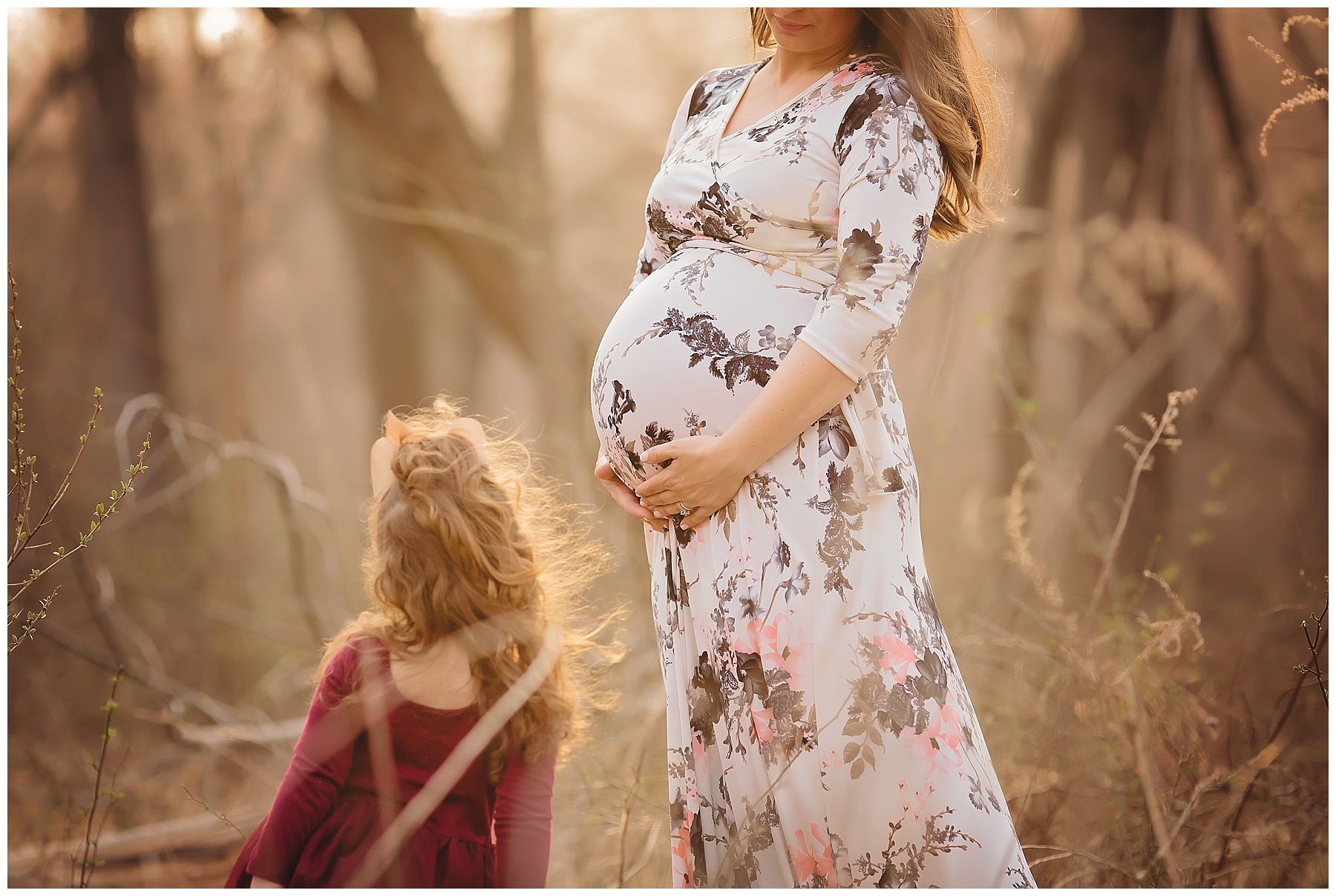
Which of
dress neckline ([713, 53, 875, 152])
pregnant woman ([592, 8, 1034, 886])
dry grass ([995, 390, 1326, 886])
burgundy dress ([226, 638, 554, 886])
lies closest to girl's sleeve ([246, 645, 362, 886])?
burgundy dress ([226, 638, 554, 886])

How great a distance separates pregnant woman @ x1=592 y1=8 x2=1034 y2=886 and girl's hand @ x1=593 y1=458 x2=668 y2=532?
0.06 ft

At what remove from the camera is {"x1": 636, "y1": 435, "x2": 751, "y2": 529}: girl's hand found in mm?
1201

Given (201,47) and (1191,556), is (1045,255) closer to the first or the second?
(1191,556)

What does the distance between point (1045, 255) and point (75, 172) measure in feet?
12.5

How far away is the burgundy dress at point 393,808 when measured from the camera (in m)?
1.36

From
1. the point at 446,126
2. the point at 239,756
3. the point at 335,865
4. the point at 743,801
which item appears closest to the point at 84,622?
the point at 239,756

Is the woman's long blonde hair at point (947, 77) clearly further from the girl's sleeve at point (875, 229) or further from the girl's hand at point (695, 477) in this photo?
the girl's hand at point (695, 477)

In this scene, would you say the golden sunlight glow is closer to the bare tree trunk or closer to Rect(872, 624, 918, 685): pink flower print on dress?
the bare tree trunk

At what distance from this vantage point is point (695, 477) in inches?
47.9

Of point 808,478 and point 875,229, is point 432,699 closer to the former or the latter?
point 808,478

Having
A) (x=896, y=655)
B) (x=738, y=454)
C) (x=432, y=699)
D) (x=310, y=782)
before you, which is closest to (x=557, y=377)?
(x=432, y=699)

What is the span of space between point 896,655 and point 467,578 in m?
0.69

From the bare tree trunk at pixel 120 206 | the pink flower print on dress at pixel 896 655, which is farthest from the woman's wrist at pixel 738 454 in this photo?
the bare tree trunk at pixel 120 206

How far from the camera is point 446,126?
301 cm
